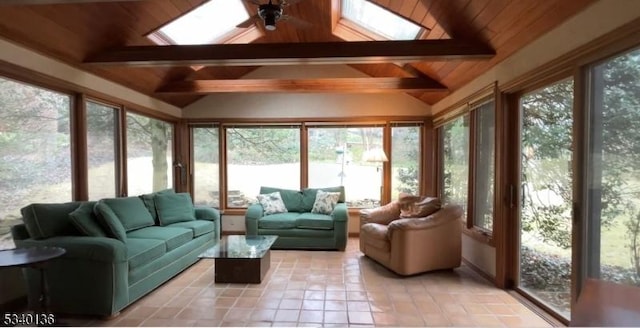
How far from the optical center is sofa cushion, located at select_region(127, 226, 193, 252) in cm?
355

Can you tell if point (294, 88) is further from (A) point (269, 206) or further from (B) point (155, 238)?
(B) point (155, 238)

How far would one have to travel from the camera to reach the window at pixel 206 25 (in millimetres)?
3920

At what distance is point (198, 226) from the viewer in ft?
14.3

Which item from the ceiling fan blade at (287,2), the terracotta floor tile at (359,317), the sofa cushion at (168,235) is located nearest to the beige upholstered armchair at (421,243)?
the terracotta floor tile at (359,317)

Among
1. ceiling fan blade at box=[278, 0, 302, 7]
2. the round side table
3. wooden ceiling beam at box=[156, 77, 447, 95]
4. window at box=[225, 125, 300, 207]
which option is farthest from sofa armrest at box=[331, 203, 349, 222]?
the round side table

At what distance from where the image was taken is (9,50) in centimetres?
291

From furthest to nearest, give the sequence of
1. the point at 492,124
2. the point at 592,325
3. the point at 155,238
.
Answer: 1. the point at 492,124
2. the point at 155,238
3. the point at 592,325

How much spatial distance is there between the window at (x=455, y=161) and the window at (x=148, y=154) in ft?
15.0

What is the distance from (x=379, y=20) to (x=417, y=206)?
2.32 m

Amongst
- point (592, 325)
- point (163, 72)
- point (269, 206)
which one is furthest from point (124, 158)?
point (592, 325)

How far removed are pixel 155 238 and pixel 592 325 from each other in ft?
11.5

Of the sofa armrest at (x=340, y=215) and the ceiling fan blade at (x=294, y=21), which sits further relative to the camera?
the sofa armrest at (x=340, y=215)

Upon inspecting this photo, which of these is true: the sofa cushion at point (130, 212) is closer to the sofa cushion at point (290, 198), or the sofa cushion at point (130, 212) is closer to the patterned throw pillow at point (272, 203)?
the patterned throw pillow at point (272, 203)

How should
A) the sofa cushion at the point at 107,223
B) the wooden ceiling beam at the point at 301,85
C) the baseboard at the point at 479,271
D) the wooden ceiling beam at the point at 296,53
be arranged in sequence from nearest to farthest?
the sofa cushion at the point at 107,223 < the wooden ceiling beam at the point at 296,53 < the baseboard at the point at 479,271 < the wooden ceiling beam at the point at 301,85
